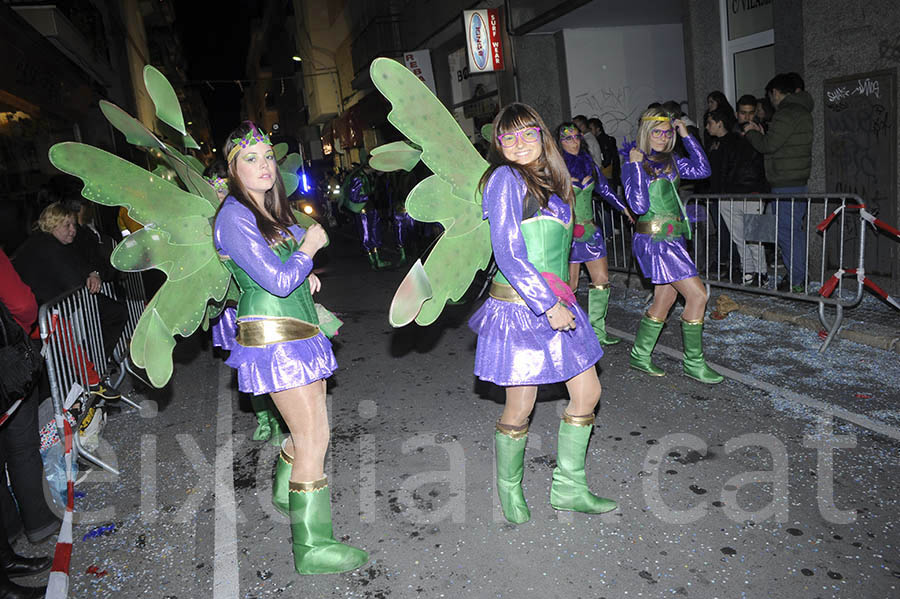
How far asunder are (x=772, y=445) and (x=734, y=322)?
3.12 m

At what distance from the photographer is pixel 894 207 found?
6.93 meters

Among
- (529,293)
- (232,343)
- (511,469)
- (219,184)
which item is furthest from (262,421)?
(529,293)

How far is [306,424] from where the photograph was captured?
3.02 meters

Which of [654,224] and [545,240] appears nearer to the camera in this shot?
[545,240]

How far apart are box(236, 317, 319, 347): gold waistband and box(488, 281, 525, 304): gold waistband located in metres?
0.90

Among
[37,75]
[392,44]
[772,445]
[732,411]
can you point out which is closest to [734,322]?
[732,411]

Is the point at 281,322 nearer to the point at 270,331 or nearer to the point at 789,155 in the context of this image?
the point at 270,331

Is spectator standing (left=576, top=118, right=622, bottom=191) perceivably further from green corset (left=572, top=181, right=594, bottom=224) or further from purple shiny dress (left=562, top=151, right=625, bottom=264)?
green corset (left=572, top=181, right=594, bottom=224)

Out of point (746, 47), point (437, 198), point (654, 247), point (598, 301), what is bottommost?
point (598, 301)

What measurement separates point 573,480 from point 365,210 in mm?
10216

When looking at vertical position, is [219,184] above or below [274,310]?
above

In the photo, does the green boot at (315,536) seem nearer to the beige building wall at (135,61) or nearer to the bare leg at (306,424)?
the bare leg at (306,424)

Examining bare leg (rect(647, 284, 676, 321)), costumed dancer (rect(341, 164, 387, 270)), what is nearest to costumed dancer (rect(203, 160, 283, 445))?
bare leg (rect(647, 284, 676, 321))

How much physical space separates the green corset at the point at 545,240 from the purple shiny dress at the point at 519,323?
0.04 meters
